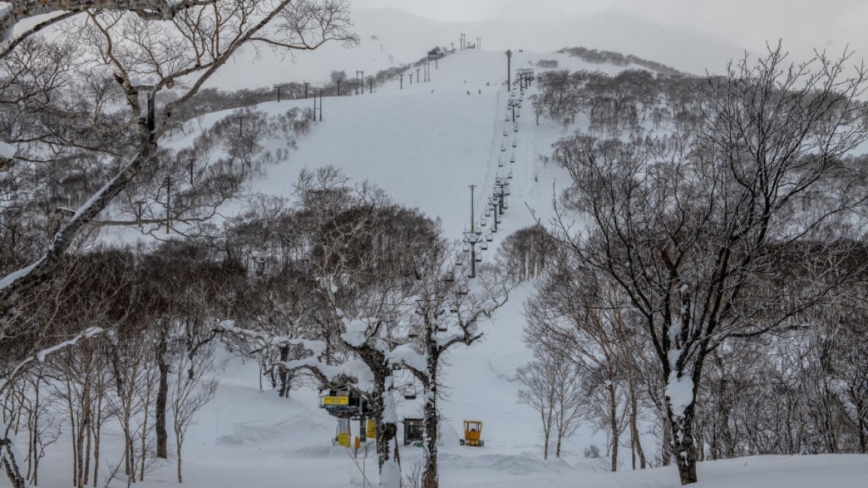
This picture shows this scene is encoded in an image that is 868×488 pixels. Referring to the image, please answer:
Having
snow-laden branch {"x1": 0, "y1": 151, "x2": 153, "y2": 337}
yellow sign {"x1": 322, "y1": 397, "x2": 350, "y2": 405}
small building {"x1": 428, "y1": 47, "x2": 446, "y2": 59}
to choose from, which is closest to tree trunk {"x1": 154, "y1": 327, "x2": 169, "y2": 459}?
yellow sign {"x1": 322, "y1": 397, "x2": 350, "y2": 405}

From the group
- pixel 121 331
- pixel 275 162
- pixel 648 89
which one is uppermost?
pixel 648 89

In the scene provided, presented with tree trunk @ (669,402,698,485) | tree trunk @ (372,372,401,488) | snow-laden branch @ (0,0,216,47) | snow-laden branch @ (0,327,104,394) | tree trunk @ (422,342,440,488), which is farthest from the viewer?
tree trunk @ (422,342,440,488)

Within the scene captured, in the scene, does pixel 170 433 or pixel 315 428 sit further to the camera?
pixel 315 428

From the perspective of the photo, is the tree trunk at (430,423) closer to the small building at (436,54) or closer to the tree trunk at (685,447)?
the tree trunk at (685,447)

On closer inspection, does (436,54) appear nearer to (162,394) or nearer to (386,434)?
(162,394)

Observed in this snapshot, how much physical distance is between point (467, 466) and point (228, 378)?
22176mm

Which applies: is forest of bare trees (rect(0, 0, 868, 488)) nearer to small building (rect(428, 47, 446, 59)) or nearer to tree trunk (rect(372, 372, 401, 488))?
tree trunk (rect(372, 372, 401, 488))

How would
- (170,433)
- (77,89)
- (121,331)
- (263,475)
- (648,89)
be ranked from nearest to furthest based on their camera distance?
(77,89) < (121,331) < (263,475) < (170,433) < (648,89)

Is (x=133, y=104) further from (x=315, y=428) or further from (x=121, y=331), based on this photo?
(x=315, y=428)

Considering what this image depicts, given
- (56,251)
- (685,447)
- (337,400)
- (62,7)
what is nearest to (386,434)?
(685,447)

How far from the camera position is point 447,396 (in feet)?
98.8

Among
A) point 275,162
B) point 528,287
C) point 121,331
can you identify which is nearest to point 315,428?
point 121,331

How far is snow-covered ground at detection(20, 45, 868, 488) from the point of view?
1281cm

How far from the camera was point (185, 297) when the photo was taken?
30.5 m
